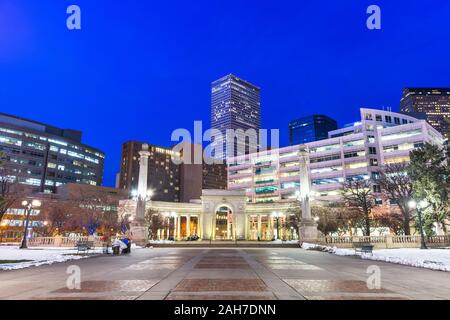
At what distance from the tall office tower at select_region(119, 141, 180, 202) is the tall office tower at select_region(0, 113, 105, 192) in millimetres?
19610

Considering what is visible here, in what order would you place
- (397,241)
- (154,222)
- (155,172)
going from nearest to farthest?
(397,241), (154,222), (155,172)

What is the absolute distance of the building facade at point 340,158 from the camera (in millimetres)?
97062

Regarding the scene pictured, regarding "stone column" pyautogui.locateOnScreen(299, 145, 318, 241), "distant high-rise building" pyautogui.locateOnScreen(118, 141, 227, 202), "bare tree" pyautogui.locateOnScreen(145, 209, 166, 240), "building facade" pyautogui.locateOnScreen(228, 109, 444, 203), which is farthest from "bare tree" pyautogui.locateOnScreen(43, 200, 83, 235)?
"distant high-rise building" pyautogui.locateOnScreen(118, 141, 227, 202)

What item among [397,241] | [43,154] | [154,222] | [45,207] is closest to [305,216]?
[397,241]

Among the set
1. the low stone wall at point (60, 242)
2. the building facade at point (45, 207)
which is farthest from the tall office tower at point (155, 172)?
the low stone wall at point (60, 242)

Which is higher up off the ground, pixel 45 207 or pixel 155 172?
pixel 155 172

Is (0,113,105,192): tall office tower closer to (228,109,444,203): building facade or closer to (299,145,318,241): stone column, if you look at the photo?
(228,109,444,203): building facade

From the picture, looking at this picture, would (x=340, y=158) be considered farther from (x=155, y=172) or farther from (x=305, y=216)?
(x=155, y=172)

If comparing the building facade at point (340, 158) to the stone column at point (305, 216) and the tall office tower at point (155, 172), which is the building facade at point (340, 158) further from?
the tall office tower at point (155, 172)

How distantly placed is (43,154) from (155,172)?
59708 mm

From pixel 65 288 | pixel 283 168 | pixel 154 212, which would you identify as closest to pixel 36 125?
pixel 154 212

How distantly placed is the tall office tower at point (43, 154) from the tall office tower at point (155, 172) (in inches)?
772

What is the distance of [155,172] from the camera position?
185500 mm
